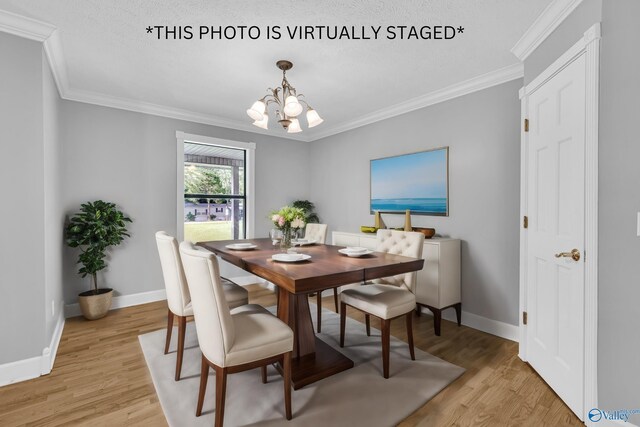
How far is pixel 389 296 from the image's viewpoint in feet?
7.68

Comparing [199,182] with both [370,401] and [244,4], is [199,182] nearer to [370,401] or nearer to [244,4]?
[244,4]

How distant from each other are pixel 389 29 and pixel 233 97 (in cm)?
207

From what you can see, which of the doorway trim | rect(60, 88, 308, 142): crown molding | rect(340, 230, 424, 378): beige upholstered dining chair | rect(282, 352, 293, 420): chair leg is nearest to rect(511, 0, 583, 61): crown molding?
the doorway trim

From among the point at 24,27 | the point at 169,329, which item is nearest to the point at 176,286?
the point at 169,329

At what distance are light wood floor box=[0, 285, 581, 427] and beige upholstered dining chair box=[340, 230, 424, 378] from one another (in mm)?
449

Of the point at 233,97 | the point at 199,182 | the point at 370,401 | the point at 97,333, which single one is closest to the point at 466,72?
the point at 233,97

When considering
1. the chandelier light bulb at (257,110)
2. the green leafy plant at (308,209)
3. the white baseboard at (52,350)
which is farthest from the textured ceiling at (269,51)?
the white baseboard at (52,350)

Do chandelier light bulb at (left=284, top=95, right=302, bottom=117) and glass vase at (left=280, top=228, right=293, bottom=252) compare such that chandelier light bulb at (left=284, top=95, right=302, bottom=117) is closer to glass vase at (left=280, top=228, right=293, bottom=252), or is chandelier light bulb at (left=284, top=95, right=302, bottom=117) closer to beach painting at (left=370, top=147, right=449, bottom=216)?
glass vase at (left=280, top=228, right=293, bottom=252)

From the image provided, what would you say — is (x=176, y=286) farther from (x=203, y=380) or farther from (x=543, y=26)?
(x=543, y=26)

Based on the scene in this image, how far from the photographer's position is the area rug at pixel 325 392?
1760mm

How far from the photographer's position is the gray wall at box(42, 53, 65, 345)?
2334 millimetres

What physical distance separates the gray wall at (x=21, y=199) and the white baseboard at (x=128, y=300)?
1.41m

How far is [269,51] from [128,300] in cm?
343

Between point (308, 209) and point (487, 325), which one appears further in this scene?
point (308, 209)
